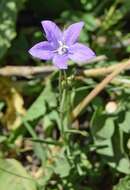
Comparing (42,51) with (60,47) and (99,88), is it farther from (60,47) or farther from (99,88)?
(99,88)

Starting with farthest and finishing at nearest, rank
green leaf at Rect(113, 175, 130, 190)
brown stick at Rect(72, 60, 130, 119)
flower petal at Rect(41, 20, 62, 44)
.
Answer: brown stick at Rect(72, 60, 130, 119)
green leaf at Rect(113, 175, 130, 190)
flower petal at Rect(41, 20, 62, 44)

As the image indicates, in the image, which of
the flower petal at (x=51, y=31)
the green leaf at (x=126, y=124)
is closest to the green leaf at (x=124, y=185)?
the green leaf at (x=126, y=124)

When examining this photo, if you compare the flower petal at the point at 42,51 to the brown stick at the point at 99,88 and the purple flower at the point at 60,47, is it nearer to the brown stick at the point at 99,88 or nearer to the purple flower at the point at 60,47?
the purple flower at the point at 60,47

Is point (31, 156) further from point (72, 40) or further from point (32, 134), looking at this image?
point (72, 40)

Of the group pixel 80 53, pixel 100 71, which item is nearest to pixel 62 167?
pixel 100 71

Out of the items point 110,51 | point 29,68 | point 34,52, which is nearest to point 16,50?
point 29,68

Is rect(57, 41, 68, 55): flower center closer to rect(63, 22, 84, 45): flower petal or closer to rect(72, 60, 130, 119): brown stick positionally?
rect(63, 22, 84, 45): flower petal

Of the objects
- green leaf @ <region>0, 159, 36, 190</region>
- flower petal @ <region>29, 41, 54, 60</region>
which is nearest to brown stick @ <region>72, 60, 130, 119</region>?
green leaf @ <region>0, 159, 36, 190</region>
